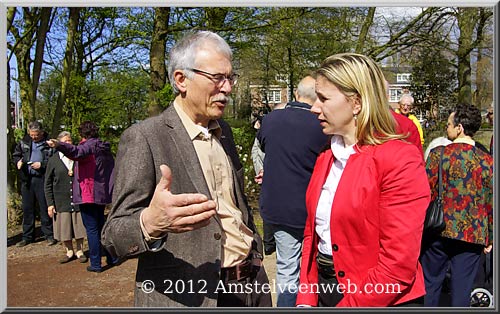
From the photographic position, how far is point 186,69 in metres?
1.98

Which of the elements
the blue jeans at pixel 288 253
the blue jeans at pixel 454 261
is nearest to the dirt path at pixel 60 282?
the blue jeans at pixel 288 253

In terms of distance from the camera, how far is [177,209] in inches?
59.7

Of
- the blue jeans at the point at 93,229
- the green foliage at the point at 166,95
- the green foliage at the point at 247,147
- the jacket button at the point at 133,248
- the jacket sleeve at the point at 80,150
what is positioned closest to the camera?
the jacket button at the point at 133,248

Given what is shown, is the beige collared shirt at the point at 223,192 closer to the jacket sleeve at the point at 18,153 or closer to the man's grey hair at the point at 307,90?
the man's grey hair at the point at 307,90

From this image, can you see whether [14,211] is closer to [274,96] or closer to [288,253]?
[274,96]

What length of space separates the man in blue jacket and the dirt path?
2.28ft

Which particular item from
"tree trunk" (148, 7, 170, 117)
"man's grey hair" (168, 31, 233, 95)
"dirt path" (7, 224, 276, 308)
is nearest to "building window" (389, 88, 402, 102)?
"dirt path" (7, 224, 276, 308)

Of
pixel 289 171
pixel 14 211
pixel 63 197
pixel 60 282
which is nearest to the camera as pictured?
pixel 289 171

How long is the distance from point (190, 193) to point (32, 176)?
18.7 feet

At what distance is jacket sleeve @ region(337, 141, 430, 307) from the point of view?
1806mm

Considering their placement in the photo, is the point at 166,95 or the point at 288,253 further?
the point at 166,95

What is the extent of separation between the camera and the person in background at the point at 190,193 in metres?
1.75

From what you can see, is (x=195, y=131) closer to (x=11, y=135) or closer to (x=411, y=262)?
(x=411, y=262)

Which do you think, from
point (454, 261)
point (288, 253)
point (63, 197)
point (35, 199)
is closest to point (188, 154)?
point (288, 253)
